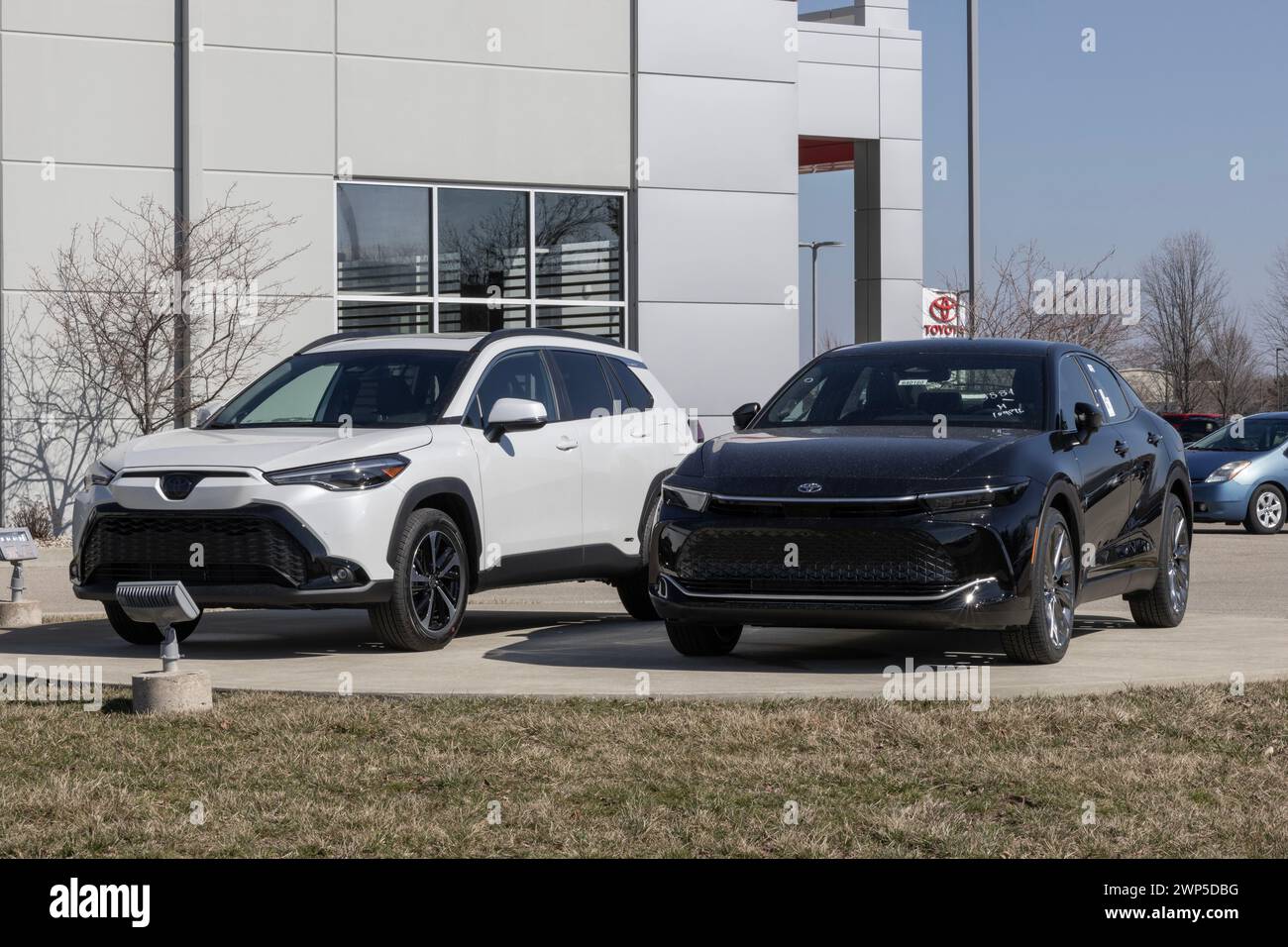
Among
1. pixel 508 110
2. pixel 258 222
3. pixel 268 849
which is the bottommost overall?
pixel 268 849

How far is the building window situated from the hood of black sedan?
12763mm

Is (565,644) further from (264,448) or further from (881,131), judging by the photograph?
(881,131)

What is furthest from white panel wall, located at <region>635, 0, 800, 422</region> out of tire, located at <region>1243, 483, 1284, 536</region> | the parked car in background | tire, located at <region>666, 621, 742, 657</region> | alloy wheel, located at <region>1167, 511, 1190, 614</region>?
the parked car in background

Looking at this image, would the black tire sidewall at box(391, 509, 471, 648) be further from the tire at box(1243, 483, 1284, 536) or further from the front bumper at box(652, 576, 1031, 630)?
the tire at box(1243, 483, 1284, 536)

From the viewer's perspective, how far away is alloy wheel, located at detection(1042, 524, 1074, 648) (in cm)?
959

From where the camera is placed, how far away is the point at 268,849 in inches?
235

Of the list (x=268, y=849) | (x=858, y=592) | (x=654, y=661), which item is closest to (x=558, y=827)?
(x=268, y=849)

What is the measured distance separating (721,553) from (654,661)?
3.21ft

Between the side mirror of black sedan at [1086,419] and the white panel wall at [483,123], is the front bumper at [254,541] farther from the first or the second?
the white panel wall at [483,123]

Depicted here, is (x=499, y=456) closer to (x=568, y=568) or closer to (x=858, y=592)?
(x=568, y=568)

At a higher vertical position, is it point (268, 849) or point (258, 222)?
point (258, 222)

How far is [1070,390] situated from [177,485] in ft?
16.0

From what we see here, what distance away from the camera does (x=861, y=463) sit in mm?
9359

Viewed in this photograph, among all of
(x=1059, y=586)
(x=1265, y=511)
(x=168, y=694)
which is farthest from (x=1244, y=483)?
(x=168, y=694)
